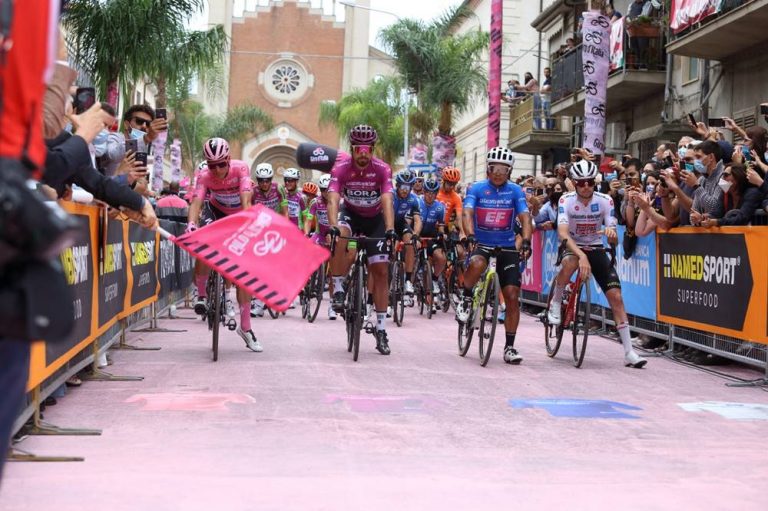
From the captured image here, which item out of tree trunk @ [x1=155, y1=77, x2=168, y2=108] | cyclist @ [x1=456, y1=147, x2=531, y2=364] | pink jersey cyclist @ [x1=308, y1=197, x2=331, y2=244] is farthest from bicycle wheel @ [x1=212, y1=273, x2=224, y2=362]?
tree trunk @ [x1=155, y1=77, x2=168, y2=108]

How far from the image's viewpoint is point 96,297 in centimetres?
916

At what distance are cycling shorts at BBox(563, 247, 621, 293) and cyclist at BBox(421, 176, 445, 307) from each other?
6.94 metres

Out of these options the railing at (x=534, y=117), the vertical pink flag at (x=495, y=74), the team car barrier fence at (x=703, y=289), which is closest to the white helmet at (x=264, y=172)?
the team car barrier fence at (x=703, y=289)

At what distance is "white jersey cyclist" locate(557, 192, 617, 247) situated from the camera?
11.8 meters

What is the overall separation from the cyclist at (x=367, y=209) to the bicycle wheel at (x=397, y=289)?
4215 millimetres

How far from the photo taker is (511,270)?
11.7 meters

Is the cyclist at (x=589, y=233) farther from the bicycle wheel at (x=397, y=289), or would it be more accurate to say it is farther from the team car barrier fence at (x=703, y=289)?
the bicycle wheel at (x=397, y=289)

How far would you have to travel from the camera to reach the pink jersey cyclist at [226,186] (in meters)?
11.9

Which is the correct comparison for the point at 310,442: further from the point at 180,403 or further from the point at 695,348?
the point at 695,348

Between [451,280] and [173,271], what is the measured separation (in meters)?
4.87

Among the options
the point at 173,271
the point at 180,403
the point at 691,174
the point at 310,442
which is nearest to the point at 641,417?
the point at 310,442

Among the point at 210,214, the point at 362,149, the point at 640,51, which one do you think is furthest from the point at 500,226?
the point at 640,51

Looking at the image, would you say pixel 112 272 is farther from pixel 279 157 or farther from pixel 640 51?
pixel 279 157

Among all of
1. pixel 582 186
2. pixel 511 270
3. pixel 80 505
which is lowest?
pixel 80 505
